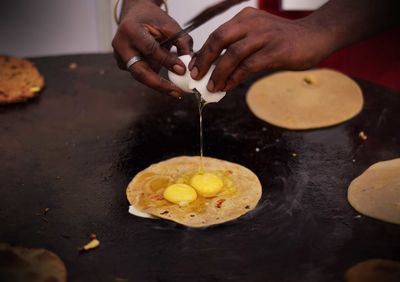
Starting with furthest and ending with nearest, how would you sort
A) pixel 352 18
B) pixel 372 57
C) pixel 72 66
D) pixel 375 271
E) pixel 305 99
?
pixel 372 57 → pixel 72 66 → pixel 305 99 → pixel 352 18 → pixel 375 271

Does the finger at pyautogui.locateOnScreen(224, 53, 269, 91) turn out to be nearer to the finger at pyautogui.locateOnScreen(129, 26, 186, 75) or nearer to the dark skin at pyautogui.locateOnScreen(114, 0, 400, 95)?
the dark skin at pyautogui.locateOnScreen(114, 0, 400, 95)

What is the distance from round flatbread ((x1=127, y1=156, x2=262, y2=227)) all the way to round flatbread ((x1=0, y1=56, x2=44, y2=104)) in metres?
0.78

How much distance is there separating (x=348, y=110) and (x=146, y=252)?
115cm

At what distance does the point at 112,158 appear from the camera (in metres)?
2.15

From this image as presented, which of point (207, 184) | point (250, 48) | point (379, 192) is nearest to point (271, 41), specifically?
point (250, 48)

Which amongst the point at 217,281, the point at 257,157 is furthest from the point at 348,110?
the point at 217,281

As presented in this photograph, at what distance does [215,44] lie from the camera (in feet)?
5.82

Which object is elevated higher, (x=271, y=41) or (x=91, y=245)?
(x=271, y=41)

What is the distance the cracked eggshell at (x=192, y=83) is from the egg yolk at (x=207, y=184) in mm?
264

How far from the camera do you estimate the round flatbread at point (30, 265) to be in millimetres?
1580

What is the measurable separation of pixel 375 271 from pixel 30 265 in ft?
3.12

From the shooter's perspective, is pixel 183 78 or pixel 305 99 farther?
pixel 305 99

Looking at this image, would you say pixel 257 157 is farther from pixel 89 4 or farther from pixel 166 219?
pixel 89 4

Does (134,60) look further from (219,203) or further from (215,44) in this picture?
(219,203)
